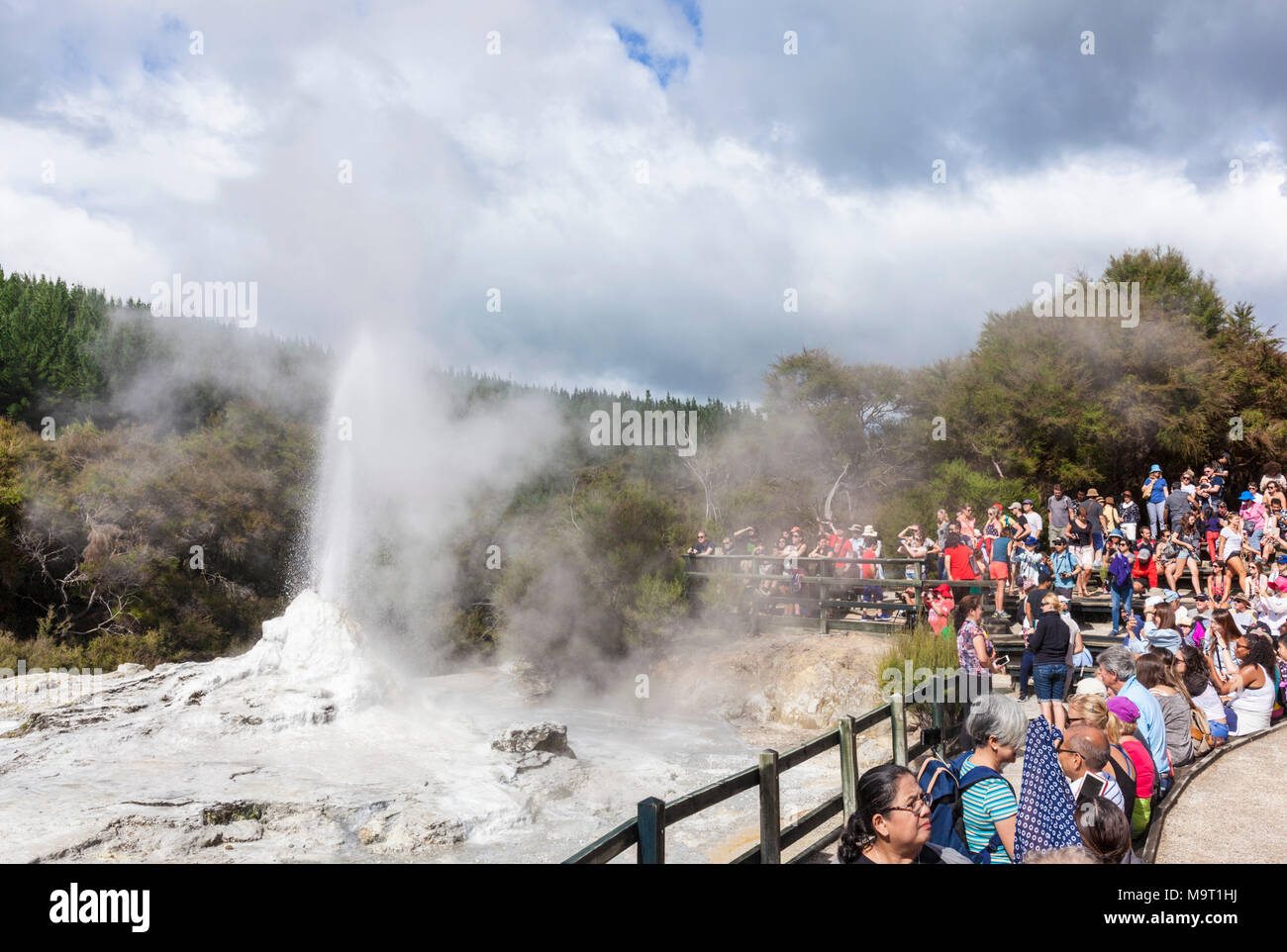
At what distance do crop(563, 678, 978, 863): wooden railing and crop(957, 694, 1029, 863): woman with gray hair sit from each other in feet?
1.62

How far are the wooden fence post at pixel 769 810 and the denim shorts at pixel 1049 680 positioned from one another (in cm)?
367

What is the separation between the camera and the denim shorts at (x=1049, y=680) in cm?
725

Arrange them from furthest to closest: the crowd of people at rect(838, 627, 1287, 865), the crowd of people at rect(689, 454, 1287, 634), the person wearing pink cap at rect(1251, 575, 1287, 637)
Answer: the crowd of people at rect(689, 454, 1287, 634)
the person wearing pink cap at rect(1251, 575, 1287, 637)
the crowd of people at rect(838, 627, 1287, 865)

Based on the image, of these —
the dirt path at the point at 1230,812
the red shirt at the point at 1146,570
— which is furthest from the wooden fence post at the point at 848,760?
the red shirt at the point at 1146,570

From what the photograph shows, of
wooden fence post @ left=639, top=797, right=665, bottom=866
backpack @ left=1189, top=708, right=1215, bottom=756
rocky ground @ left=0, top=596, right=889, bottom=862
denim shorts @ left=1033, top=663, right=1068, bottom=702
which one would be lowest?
rocky ground @ left=0, top=596, right=889, bottom=862

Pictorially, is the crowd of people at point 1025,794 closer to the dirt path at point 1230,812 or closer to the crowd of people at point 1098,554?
the dirt path at point 1230,812

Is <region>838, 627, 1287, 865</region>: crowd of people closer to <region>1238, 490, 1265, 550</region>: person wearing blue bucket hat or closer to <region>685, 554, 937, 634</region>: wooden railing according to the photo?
<region>685, 554, 937, 634</region>: wooden railing

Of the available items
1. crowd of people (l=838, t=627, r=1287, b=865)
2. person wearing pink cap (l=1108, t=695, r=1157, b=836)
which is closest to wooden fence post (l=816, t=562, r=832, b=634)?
crowd of people (l=838, t=627, r=1287, b=865)

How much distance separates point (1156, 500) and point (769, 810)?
39.8 ft

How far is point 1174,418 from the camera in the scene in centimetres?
2044

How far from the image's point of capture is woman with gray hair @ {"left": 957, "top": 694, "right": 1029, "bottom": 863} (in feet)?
10.4

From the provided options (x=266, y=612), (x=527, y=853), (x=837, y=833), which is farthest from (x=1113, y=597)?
(x=266, y=612)
